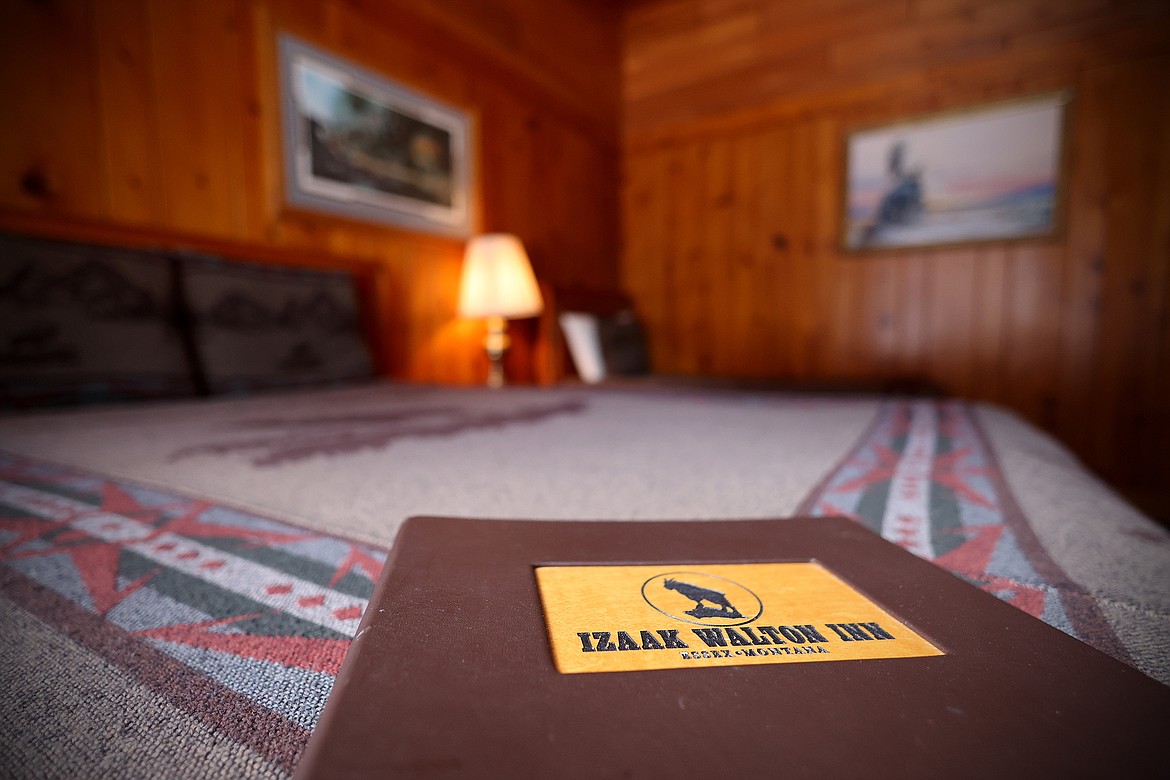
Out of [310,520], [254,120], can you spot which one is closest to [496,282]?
[254,120]

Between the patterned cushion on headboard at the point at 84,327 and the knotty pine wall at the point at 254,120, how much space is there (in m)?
0.27

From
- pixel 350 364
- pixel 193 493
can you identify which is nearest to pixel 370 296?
pixel 350 364

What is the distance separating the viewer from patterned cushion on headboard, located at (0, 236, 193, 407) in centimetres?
107

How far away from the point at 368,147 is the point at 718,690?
231 centimetres

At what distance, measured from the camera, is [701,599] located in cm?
30

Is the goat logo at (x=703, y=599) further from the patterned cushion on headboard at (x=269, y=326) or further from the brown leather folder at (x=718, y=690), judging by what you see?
the patterned cushion on headboard at (x=269, y=326)

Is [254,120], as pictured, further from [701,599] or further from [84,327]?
[701,599]

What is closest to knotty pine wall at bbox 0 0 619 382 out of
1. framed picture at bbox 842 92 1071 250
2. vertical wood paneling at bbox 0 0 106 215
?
vertical wood paneling at bbox 0 0 106 215

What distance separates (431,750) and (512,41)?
3.16 m

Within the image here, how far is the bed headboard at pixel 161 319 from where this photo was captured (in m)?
1.09

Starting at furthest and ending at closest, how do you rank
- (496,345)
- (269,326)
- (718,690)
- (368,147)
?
(496,345), (368,147), (269,326), (718,690)

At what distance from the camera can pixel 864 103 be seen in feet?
9.24

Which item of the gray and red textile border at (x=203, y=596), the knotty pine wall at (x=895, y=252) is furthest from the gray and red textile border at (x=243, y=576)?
the knotty pine wall at (x=895, y=252)

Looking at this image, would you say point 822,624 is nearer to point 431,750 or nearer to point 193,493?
point 431,750
